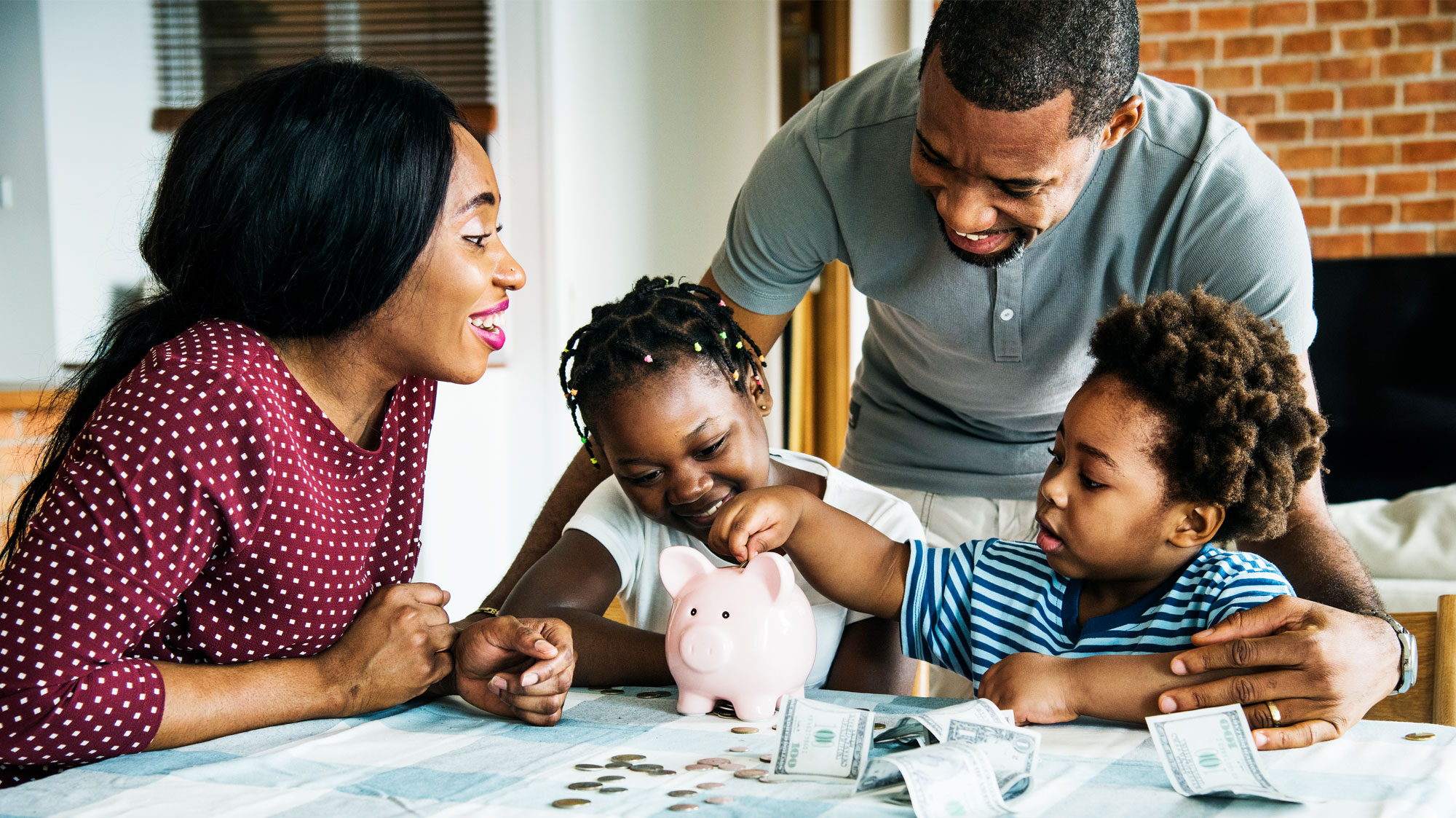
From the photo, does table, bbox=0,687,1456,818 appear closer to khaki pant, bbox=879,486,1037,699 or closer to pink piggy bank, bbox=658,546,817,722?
pink piggy bank, bbox=658,546,817,722

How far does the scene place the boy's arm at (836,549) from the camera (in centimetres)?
122

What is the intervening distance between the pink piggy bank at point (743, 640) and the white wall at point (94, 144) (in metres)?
3.18

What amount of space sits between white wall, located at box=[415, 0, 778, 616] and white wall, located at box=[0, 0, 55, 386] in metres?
1.31

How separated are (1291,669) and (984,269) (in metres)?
0.72

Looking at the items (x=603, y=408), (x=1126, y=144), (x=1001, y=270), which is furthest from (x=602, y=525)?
(x=1126, y=144)

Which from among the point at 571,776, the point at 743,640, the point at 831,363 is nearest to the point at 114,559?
the point at 571,776

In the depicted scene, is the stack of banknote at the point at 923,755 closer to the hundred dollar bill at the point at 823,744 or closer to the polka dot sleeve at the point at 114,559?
the hundred dollar bill at the point at 823,744

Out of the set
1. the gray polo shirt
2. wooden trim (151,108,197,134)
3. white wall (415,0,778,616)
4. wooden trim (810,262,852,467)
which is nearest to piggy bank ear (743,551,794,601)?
the gray polo shirt

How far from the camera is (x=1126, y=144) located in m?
1.43

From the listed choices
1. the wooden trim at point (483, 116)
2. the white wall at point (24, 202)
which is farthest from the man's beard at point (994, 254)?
the white wall at point (24, 202)

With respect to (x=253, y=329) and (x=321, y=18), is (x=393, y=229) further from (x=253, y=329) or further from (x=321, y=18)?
(x=321, y=18)

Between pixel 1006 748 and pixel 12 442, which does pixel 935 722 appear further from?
pixel 12 442

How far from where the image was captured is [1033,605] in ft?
3.95

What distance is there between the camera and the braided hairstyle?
1362 millimetres
